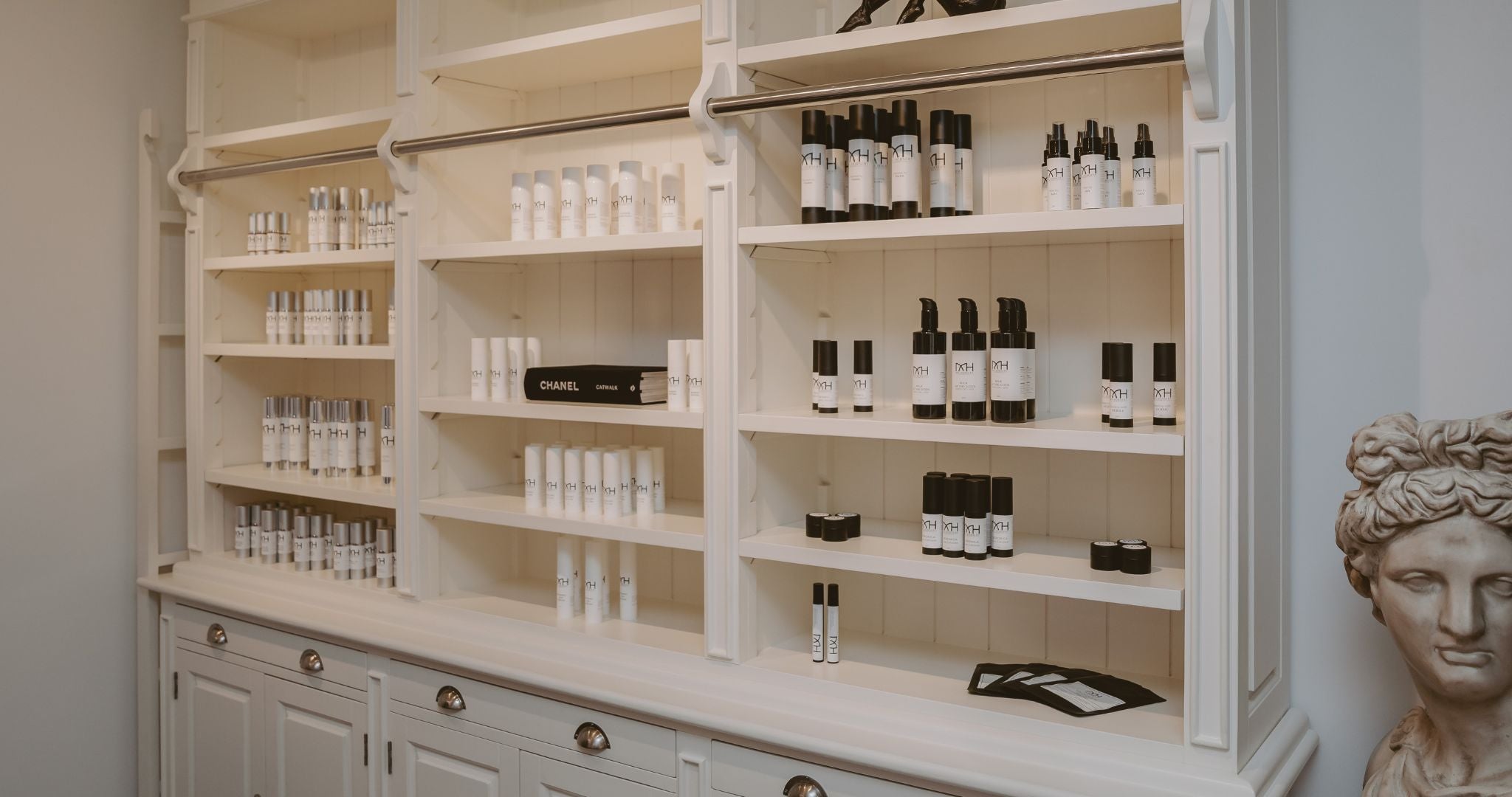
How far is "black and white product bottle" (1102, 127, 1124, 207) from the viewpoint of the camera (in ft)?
5.68

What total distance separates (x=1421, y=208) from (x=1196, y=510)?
0.69m

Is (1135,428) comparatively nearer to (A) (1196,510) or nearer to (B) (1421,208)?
(A) (1196,510)

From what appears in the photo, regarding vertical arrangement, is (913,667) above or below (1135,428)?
below

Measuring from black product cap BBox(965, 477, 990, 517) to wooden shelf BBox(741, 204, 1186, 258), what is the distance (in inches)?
16.6

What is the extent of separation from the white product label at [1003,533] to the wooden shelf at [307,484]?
143 centimetres

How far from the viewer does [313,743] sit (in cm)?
250

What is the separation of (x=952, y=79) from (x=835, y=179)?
35cm

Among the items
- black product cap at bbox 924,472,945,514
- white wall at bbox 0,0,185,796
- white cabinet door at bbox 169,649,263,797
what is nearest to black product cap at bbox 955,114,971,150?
black product cap at bbox 924,472,945,514

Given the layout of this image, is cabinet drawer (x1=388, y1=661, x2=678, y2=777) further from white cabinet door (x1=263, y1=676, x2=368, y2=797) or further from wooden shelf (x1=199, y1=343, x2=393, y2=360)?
wooden shelf (x1=199, y1=343, x2=393, y2=360)

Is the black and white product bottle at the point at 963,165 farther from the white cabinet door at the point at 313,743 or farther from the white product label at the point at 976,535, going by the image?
the white cabinet door at the point at 313,743

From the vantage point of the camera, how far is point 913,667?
1942 mm

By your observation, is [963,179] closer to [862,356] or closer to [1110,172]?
[1110,172]

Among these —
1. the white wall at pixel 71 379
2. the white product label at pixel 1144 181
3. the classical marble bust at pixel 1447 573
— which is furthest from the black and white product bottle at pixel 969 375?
the white wall at pixel 71 379

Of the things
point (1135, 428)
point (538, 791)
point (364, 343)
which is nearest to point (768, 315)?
point (1135, 428)
